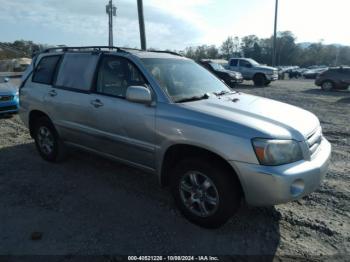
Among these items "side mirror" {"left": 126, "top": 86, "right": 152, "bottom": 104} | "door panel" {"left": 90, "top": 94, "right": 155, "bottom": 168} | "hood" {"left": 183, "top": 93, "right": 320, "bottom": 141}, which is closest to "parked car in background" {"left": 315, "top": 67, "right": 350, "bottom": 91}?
"hood" {"left": 183, "top": 93, "right": 320, "bottom": 141}

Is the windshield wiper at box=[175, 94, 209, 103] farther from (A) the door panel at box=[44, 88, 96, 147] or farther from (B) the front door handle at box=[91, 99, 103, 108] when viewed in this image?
(A) the door panel at box=[44, 88, 96, 147]

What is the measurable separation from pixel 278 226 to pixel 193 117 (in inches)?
60.2

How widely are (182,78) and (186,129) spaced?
1.06 meters

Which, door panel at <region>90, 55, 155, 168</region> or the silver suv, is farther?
door panel at <region>90, 55, 155, 168</region>

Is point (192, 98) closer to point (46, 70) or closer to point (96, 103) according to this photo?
point (96, 103)

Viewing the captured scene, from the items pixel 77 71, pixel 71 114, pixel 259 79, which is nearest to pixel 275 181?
pixel 71 114

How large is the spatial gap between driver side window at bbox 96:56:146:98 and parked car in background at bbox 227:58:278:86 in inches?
727

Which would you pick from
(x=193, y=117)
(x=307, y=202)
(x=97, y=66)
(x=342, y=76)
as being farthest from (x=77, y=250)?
(x=342, y=76)

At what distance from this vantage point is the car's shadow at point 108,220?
3100 millimetres

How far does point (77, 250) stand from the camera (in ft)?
9.98

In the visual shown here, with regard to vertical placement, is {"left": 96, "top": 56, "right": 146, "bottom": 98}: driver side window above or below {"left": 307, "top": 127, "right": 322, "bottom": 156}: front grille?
above

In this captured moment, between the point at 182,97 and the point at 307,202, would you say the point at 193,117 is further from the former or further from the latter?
the point at 307,202

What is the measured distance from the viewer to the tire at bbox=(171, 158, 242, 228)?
3150 mm

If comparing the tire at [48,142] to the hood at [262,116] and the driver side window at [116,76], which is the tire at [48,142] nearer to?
the driver side window at [116,76]
